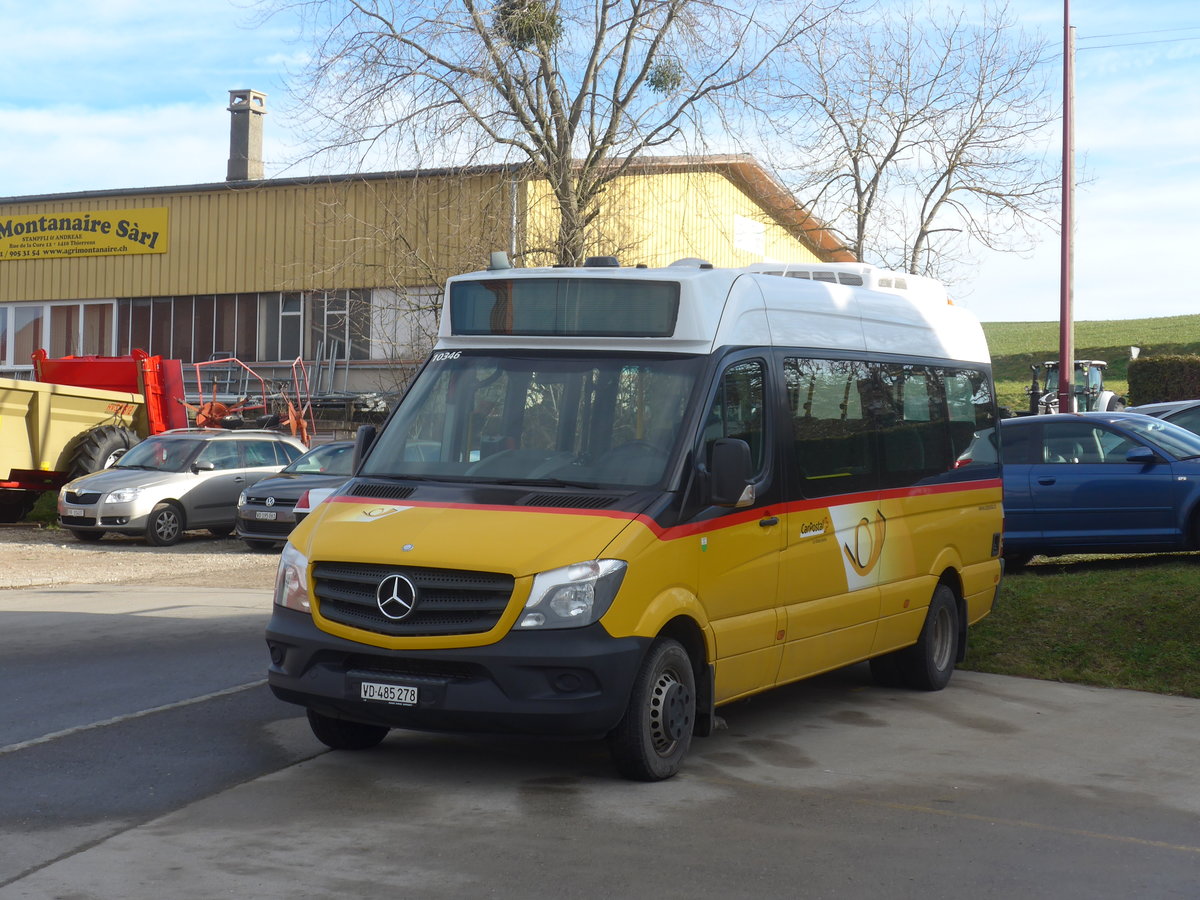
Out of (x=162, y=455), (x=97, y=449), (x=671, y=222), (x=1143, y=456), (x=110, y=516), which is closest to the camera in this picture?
(x=1143, y=456)

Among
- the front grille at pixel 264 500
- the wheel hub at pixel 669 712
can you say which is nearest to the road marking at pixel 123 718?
the wheel hub at pixel 669 712

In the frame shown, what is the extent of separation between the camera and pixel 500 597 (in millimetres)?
6406

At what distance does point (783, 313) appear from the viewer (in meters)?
8.22

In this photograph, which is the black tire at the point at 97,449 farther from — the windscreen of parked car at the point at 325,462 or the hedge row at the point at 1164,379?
the hedge row at the point at 1164,379

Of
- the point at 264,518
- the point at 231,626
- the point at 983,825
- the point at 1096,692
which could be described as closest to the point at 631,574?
the point at 983,825

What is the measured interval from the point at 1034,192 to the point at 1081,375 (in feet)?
58.5

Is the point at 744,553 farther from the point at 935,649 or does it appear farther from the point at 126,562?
the point at 126,562

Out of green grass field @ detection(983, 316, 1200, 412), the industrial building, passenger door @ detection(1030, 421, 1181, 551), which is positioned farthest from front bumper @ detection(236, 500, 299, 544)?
green grass field @ detection(983, 316, 1200, 412)

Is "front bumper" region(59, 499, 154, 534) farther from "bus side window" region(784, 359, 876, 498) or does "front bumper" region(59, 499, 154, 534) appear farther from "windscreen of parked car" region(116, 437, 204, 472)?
"bus side window" region(784, 359, 876, 498)

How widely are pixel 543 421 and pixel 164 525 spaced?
1465 centimetres

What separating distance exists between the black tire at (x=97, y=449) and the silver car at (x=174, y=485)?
884 mm

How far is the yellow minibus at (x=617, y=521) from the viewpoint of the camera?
644 centimetres

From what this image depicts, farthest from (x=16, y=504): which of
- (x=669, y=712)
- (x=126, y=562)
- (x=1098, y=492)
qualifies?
(x=669, y=712)

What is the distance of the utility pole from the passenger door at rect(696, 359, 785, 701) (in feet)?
49.7
